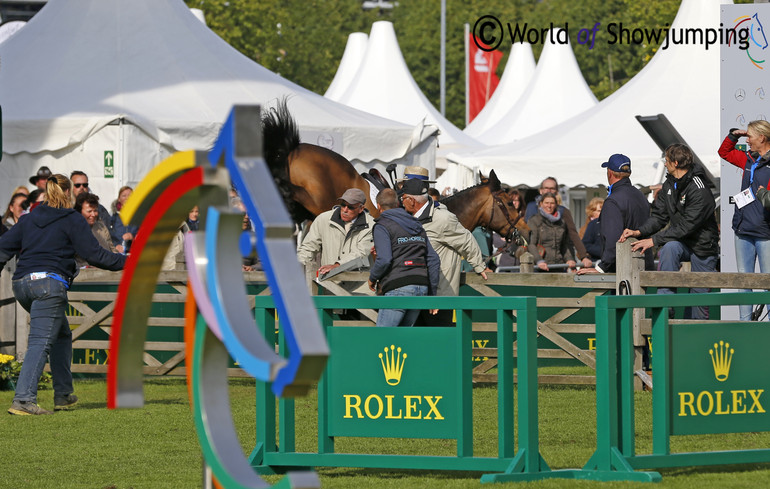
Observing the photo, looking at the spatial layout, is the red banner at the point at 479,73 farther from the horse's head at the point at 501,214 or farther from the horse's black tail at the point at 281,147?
the horse's black tail at the point at 281,147

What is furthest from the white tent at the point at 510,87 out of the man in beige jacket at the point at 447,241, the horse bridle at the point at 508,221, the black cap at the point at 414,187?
the black cap at the point at 414,187

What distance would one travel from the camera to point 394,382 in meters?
7.68

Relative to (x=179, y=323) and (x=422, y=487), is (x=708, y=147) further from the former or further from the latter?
(x=422, y=487)

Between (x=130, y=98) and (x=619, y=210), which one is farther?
(x=130, y=98)

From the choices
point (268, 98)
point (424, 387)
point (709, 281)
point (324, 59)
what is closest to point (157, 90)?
point (268, 98)

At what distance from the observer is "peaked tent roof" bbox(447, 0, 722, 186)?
22.5m

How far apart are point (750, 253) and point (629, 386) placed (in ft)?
16.4

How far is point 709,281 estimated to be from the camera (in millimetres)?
10742

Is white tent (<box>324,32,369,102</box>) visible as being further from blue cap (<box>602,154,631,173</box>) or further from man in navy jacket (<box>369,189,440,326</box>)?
man in navy jacket (<box>369,189,440,326</box>)

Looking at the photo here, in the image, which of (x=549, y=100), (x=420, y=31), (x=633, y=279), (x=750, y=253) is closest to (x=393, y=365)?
(x=633, y=279)

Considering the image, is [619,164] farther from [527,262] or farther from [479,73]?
[479,73]

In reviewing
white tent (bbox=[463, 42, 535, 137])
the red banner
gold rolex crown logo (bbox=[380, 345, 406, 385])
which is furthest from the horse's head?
the red banner

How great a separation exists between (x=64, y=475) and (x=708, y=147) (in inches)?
605

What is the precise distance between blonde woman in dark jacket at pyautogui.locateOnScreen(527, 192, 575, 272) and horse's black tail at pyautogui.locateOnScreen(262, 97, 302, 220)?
141 inches
